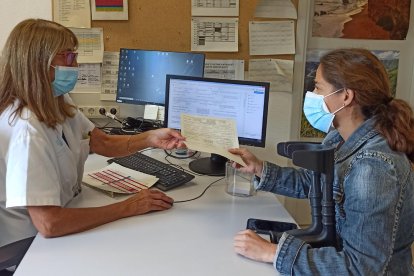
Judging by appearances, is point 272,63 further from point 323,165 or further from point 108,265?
point 108,265

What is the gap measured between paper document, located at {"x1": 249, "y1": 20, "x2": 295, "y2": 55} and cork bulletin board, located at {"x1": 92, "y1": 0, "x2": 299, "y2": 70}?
0.03 m

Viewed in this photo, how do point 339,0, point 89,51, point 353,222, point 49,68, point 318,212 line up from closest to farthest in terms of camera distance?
1. point 353,222
2. point 318,212
3. point 49,68
4. point 89,51
5. point 339,0

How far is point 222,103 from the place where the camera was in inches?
76.3

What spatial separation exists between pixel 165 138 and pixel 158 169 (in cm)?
15

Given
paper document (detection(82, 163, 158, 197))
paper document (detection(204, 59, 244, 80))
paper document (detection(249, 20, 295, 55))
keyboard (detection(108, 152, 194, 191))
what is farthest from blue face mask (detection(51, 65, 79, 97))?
paper document (detection(249, 20, 295, 55))

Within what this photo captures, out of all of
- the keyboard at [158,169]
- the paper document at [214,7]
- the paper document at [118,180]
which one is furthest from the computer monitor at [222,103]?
the paper document at [214,7]

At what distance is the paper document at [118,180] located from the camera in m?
1.64

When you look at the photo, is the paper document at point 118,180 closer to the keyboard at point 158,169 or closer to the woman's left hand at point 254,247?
the keyboard at point 158,169

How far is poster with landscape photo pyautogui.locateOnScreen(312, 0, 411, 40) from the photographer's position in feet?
8.21

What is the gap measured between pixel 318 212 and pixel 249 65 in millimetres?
1306

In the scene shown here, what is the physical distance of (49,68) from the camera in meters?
1.36

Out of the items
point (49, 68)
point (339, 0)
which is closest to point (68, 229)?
point (49, 68)

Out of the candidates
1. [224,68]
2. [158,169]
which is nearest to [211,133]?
[158,169]

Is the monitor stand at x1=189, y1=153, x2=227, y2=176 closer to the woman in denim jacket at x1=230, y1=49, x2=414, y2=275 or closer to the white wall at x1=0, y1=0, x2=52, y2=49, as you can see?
the woman in denim jacket at x1=230, y1=49, x2=414, y2=275
